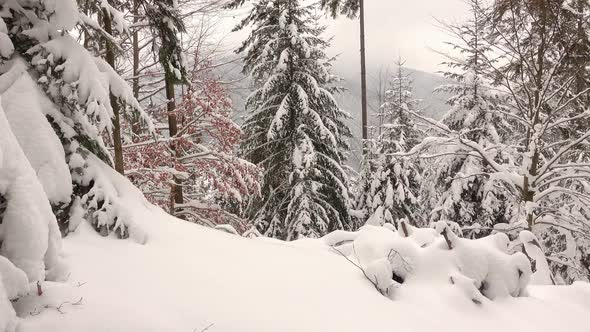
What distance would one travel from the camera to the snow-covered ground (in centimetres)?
236

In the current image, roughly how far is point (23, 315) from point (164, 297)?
87 centimetres

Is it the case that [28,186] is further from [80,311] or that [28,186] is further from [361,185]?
[361,185]

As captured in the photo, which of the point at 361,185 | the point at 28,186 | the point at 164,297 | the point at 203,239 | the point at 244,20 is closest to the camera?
the point at 28,186

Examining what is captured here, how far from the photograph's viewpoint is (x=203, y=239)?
441 centimetres

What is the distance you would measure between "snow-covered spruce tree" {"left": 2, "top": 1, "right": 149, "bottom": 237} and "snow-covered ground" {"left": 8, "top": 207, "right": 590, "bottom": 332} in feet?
0.77

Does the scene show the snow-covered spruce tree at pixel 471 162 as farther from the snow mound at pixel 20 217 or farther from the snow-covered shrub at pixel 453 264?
the snow mound at pixel 20 217

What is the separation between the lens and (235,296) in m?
3.12

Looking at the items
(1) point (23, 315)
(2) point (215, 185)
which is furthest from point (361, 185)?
(1) point (23, 315)

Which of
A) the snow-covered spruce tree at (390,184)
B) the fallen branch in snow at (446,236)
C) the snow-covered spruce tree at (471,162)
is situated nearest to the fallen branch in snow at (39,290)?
the fallen branch in snow at (446,236)

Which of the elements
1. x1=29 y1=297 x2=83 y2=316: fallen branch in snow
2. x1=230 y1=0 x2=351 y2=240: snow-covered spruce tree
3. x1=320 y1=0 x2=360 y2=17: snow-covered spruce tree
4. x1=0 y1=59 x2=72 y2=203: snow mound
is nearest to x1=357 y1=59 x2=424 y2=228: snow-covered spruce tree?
x1=230 y1=0 x2=351 y2=240: snow-covered spruce tree

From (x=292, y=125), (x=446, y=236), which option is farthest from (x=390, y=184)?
(x=446, y=236)

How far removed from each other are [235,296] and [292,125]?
41.5 feet

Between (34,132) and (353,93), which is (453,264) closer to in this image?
(34,132)

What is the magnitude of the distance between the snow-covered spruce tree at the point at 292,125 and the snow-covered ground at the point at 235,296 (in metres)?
9.46
